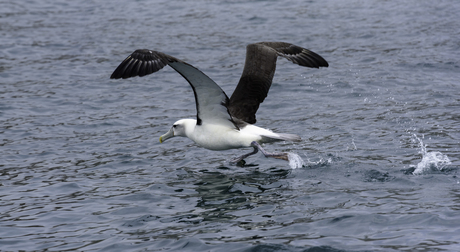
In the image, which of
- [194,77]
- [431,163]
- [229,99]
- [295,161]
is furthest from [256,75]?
[431,163]

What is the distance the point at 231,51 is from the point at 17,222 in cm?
1089

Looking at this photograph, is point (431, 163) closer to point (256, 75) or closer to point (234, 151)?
point (256, 75)

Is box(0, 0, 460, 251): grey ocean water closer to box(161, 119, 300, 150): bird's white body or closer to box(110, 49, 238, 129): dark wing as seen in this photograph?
box(161, 119, 300, 150): bird's white body

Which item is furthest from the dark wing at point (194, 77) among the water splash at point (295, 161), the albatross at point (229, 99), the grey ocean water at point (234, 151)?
the water splash at point (295, 161)

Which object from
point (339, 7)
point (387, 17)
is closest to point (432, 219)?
point (387, 17)

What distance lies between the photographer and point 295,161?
368 inches

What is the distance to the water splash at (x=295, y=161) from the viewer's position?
930 cm

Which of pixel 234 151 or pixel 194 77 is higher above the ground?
pixel 194 77

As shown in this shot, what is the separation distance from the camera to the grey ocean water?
693cm

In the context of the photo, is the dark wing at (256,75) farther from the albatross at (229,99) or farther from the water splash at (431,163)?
the water splash at (431,163)

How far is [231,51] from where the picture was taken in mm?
17609

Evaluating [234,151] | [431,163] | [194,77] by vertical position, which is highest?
[194,77]

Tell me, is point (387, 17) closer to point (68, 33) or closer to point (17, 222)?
point (68, 33)

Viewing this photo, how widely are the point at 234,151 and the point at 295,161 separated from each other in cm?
222
